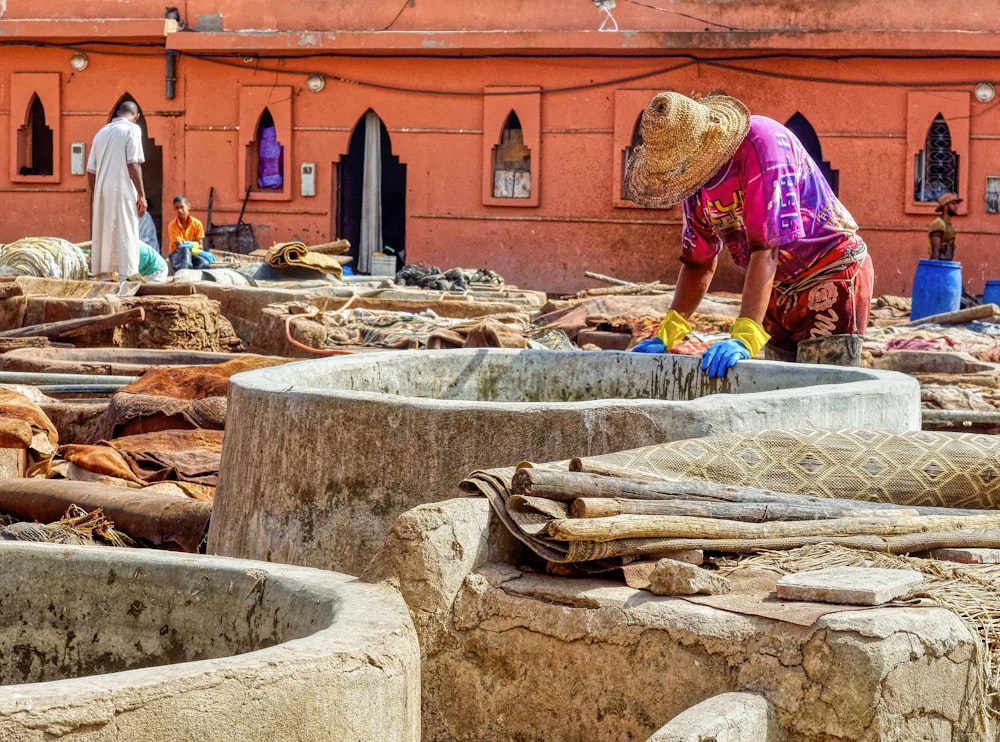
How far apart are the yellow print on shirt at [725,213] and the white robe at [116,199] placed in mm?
9618

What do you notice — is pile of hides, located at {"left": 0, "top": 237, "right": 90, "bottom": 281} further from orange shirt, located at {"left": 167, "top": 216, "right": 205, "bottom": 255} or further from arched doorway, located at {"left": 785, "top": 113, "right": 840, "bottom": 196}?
arched doorway, located at {"left": 785, "top": 113, "right": 840, "bottom": 196}

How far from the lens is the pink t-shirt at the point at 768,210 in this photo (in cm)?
570

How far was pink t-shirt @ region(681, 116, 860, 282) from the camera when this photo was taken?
570 centimetres

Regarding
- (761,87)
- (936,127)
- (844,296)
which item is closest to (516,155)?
(761,87)

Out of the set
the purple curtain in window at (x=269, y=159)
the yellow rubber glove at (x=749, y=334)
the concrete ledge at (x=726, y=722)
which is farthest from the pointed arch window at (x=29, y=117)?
the concrete ledge at (x=726, y=722)

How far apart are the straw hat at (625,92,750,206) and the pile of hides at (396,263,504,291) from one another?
393 inches

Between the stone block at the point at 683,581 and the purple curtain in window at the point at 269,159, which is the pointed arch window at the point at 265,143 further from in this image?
the stone block at the point at 683,581

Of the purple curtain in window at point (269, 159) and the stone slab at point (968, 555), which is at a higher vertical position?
the purple curtain in window at point (269, 159)

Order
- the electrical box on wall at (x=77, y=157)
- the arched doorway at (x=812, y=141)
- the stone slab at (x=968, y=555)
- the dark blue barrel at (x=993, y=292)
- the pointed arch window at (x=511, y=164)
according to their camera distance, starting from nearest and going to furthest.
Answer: the stone slab at (x=968, y=555)
the dark blue barrel at (x=993, y=292)
the arched doorway at (x=812, y=141)
the pointed arch window at (x=511, y=164)
the electrical box on wall at (x=77, y=157)

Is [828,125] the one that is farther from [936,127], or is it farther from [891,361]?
[891,361]

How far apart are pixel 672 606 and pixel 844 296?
3.47 metres

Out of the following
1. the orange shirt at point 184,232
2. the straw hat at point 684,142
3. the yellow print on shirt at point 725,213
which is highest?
the straw hat at point 684,142

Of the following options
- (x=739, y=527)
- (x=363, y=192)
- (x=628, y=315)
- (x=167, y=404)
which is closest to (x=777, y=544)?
(x=739, y=527)

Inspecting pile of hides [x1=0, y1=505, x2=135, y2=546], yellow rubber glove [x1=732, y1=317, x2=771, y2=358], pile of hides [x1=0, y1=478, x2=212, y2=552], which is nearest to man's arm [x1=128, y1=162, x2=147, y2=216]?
pile of hides [x1=0, y1=478, x2=212, y2=552]
